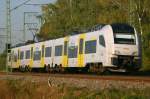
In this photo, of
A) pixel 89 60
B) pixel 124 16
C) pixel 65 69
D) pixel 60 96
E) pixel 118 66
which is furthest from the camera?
pixel 124 16

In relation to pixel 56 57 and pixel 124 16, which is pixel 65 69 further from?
pixel 124 16

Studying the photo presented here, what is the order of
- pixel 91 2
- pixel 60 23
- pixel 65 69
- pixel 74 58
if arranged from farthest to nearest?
1. pixel 60 23
2. pixel 91 2
3. pixel 65 69
4. pixel 74 58

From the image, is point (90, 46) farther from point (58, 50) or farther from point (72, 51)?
point (58, 50)

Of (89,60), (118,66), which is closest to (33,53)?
(89,60)

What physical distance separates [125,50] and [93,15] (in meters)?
33.0

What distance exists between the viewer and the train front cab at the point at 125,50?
2753cm

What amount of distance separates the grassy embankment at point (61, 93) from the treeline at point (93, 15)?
18.4 metres

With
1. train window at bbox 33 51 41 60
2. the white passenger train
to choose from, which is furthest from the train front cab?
train window at bbox 33 51 41 60

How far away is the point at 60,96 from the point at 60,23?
5520 centimetres

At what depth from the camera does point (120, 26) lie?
28.7 m

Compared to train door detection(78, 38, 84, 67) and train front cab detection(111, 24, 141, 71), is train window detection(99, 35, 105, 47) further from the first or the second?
train door detection(78, 38, 84, 67)

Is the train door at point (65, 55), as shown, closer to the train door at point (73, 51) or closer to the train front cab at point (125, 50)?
the train door at point (73, 51)

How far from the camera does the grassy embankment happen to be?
42.7 ft

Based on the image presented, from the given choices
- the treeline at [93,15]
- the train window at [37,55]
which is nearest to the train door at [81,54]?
the treeline at [93,15]
